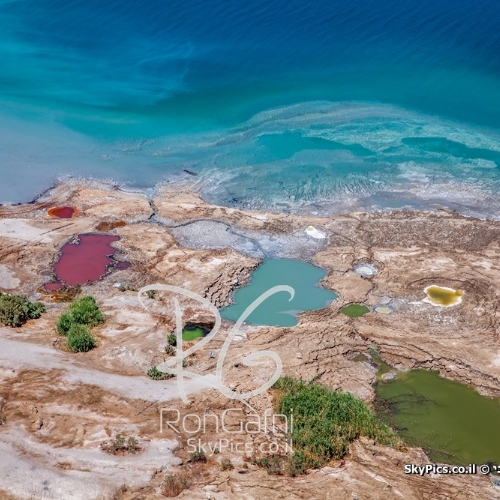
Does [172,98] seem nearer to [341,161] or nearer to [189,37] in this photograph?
[189,37]

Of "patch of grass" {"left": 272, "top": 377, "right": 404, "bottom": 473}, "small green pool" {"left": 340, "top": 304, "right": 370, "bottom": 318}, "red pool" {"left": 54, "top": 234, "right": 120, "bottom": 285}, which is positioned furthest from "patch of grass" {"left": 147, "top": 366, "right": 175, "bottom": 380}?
"small green pool" {"left": 340, "top": 304, "right": 370, "bottom": 318}

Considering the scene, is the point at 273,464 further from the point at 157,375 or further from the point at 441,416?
the point at 441,416

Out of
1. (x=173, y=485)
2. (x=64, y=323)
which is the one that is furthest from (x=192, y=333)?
(x=173, y=485)

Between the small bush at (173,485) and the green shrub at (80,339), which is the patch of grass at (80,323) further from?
the small bush at (173,485)

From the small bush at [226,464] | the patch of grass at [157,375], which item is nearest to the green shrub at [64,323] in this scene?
the patch of grass at [157,375]

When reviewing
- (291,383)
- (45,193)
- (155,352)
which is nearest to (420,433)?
(291,383)

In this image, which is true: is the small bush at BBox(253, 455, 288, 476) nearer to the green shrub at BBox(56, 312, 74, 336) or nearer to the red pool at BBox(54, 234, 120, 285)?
the green shrub at BBox(56, 312, 74, 336)

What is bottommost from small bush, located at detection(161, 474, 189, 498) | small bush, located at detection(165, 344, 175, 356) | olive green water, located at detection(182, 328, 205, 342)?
small bush, located at detection(161, 474, 189, 498)
